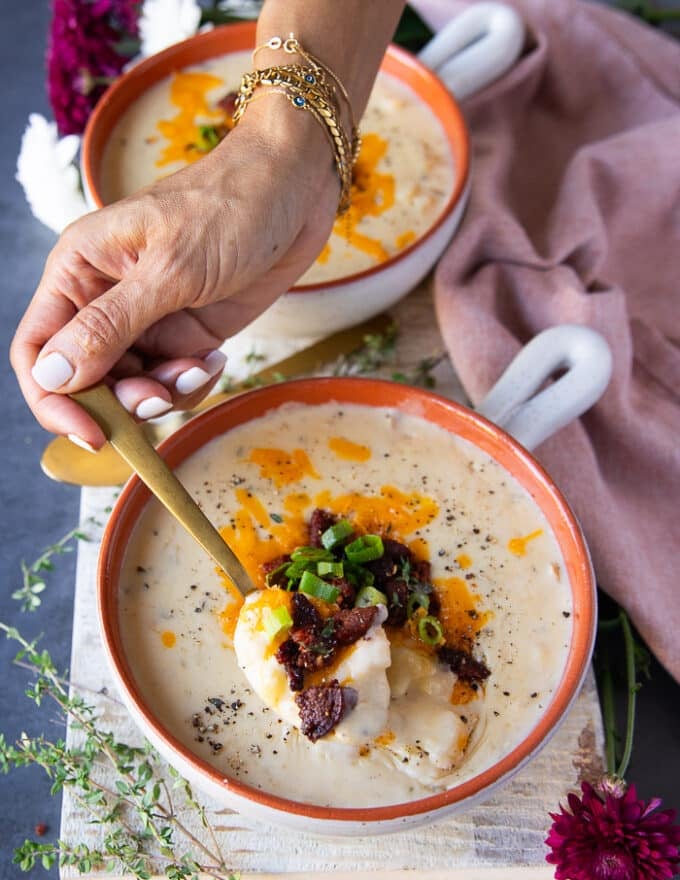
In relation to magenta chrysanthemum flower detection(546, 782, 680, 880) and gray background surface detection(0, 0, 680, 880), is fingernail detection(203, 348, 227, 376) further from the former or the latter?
magenta chrysanthemum flower detection(546, 782, 680, 880)

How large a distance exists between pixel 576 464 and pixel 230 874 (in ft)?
3.27

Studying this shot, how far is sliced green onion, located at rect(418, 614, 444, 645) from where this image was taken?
5.32 feet

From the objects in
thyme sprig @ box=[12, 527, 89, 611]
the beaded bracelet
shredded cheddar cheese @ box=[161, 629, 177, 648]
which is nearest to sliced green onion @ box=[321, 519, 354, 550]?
shredded cheddar cheese @ box=[161, 629, 177, 648]

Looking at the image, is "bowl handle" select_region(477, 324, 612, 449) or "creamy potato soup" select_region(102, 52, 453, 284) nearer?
"bowl handle" select_region(477, 324, 612, 449)

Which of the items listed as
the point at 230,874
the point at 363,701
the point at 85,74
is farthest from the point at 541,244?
the point at 230,874

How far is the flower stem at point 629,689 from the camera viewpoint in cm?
179

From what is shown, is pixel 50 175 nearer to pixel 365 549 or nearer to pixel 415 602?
pixel 365 549

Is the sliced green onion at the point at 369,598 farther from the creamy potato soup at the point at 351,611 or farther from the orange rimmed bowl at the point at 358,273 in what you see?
the orange rimmed bowl at the point at 358,273

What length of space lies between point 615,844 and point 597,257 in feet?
4.08

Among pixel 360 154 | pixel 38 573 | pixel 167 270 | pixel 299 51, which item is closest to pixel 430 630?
pixel 167 270

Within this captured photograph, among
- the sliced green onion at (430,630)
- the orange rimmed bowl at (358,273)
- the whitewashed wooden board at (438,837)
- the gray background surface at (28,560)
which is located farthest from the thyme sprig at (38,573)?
the sliced green onion at (430,630)

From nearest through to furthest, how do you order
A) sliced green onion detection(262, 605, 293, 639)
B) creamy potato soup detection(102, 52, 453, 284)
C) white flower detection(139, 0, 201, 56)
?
sliced green onion detection(262, 605, 293, 639) < creamy potato soup detection(102, 52, 453, 284) < white flower detection(139, 0, 201, 56)

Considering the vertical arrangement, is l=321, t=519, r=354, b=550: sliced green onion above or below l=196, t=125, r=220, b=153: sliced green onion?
below

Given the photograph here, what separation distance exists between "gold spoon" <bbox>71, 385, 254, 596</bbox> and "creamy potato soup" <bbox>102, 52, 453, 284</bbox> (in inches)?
26.6
